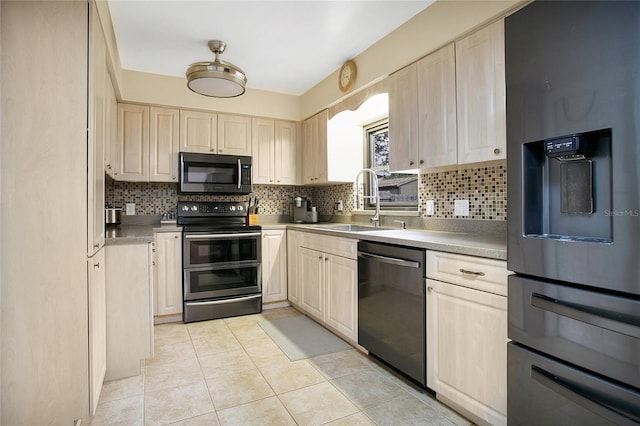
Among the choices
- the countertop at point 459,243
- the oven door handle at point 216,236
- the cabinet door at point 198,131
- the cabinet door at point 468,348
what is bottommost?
the cabinet door at point 468,348

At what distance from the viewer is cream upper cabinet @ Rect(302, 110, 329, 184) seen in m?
3.62

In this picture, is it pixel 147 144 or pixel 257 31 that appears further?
pixel 147 144

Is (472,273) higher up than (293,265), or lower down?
higher up

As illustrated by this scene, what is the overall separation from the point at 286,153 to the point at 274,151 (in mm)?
149

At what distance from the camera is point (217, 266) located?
11.1 feet

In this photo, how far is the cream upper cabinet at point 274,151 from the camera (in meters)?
3.88

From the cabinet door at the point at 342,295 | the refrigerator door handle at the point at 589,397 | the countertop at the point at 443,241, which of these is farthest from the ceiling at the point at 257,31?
the refrigerator door handle at the point at 589,397

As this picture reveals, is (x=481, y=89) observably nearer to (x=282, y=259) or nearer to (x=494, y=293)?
(x=494, y=293)

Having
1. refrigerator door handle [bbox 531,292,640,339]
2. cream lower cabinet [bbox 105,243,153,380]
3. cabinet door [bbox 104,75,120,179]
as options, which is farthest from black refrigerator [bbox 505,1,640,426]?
cabinet door [bbox 104,75,120,179]

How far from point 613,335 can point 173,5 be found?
2.82m

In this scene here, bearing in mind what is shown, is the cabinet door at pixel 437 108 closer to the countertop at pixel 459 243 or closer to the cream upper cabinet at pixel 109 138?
the countertop at pixel 459 243

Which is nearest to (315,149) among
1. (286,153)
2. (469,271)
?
(286,153)

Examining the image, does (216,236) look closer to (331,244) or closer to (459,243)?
(331,244)

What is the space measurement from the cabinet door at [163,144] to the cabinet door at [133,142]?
0.04 metres
